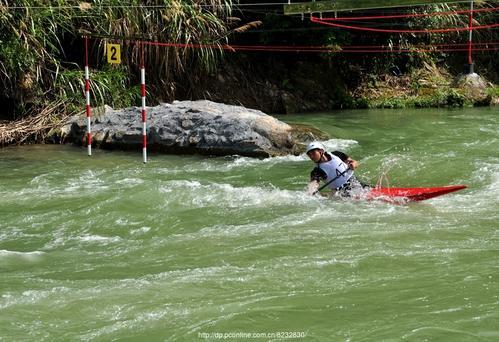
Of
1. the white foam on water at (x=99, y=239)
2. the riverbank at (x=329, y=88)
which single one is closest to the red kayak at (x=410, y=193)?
the white foam on water at (x=99, y=239)

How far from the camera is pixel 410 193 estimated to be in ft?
20.9

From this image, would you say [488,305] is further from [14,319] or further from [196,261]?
[14,319]

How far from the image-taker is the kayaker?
6648 millimetres

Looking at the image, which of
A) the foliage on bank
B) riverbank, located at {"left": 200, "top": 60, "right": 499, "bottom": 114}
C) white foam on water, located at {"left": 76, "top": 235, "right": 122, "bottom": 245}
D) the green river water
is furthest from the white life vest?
riverbank, located at {"left": 200, "top": 60, "right": 499, "bottom": 114}

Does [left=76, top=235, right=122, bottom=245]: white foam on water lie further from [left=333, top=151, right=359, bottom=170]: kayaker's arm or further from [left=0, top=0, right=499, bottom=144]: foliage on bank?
[left=0, top=0, right=499, bottom=144]: foliage on bank

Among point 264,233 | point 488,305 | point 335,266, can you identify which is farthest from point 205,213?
point 488,305

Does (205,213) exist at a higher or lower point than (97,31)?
lower

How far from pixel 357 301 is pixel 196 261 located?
4.27 ft

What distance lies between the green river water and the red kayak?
100 millimetres

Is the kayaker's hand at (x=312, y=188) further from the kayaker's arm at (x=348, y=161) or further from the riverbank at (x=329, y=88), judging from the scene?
the riverbank at (x=329, y=88)

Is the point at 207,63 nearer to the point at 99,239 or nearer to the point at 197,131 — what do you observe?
the point at 197,131

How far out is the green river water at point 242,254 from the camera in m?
3.59

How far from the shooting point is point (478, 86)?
1584 cm

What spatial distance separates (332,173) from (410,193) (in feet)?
2.59
